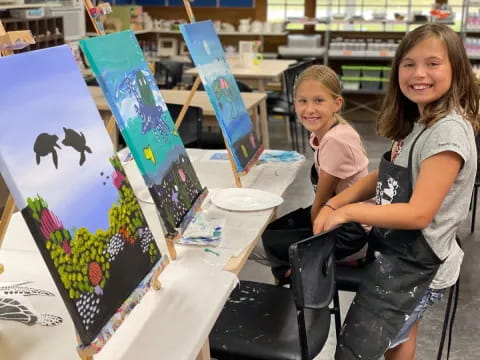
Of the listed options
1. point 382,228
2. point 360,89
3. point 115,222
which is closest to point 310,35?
point 360,89

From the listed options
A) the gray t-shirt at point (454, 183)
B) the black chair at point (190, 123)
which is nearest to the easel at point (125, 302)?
the gray t-shirt at point (454, 183)

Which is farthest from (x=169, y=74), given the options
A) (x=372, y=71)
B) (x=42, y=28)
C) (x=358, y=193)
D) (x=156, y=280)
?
(x=156, y=280)

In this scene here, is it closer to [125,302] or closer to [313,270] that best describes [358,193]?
[313,270]

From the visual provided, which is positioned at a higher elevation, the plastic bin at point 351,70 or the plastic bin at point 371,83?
the plastic bin at point 351,70

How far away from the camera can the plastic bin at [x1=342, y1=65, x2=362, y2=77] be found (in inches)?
260

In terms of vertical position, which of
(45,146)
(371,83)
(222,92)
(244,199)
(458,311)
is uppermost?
(45,146)

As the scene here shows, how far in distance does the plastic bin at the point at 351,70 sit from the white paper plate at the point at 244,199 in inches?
191

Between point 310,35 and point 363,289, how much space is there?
5.48m

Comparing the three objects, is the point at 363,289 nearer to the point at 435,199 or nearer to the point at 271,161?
the point at 435,199

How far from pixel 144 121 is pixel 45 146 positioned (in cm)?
54

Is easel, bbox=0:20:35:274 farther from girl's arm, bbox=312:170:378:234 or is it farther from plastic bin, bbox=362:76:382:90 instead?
plastic bin, bbox=362:76:382:90

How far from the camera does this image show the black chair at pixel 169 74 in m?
5.37

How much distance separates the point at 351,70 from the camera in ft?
21.8

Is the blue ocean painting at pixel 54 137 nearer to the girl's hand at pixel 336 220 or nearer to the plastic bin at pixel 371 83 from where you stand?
the girl's hand at pixel 336 220
